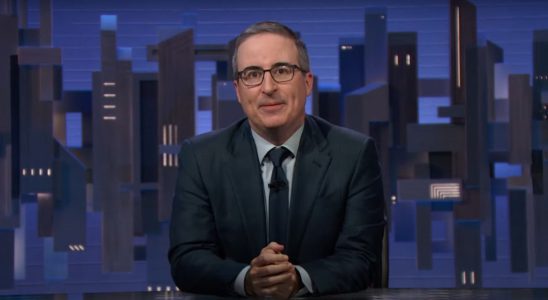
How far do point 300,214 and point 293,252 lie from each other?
0.31ft

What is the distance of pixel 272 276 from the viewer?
1752 mm

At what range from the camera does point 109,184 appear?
4078mm

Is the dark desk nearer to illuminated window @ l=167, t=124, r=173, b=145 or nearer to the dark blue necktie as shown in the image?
the dark blue necktie

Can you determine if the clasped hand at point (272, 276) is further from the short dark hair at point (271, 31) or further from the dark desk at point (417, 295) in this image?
the short dark hair at point (271, 31)

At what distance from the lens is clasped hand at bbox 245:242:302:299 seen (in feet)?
5.71

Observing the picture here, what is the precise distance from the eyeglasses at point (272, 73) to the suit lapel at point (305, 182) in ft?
0.58

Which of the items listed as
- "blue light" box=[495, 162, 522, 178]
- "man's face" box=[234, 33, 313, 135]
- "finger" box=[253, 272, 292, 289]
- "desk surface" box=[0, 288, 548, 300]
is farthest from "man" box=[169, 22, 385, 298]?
"blue light" box=[495, 162, 522, 178]

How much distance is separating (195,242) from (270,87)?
16.4 inches

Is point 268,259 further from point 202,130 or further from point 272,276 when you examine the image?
point 202,130

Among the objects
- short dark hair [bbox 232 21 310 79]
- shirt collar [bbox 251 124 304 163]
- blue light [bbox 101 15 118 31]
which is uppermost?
blue light [bbox 101 15 118 31]

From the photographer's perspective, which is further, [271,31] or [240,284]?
[271,31]

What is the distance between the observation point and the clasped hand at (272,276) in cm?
174

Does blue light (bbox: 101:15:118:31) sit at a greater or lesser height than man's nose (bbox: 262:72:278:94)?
greater

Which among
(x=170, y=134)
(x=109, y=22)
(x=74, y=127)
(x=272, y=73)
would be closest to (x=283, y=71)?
(x=272, y=73)
